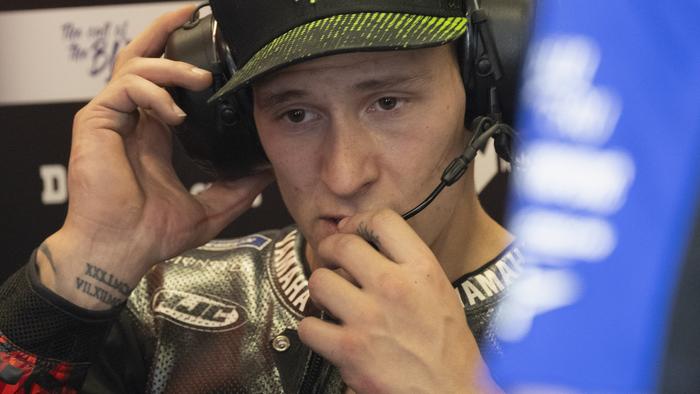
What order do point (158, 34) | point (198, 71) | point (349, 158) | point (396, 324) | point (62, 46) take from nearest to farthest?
point (396, 324)
point (349, 158)
point (198, 71)
point (158, 34)
point (62, 46)

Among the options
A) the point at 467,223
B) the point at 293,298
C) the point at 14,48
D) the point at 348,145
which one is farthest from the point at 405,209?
the point at 14,48

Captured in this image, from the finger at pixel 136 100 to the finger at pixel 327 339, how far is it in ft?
1.26

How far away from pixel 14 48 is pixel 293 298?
0.84m

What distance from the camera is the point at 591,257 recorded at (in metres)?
1.27

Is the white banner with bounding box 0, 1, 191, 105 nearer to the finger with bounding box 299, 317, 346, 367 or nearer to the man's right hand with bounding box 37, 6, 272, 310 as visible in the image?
the man's right hand with bounding box 37, 6, 272, 310

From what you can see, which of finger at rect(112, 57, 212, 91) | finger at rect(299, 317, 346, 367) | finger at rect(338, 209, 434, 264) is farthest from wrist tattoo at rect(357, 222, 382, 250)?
finger at rect(112, 57, 212, 91)

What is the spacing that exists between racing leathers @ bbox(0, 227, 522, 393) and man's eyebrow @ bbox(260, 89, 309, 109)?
1.14 feet

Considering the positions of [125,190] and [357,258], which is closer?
[357,258]

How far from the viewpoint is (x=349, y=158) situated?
3.76ft

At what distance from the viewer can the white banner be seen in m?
1.84

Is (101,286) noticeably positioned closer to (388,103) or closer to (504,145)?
(388,103)

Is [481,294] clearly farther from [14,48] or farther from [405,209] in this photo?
[14,48]

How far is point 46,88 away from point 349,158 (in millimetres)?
957

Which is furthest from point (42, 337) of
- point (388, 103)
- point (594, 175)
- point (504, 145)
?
point (594, 175)
